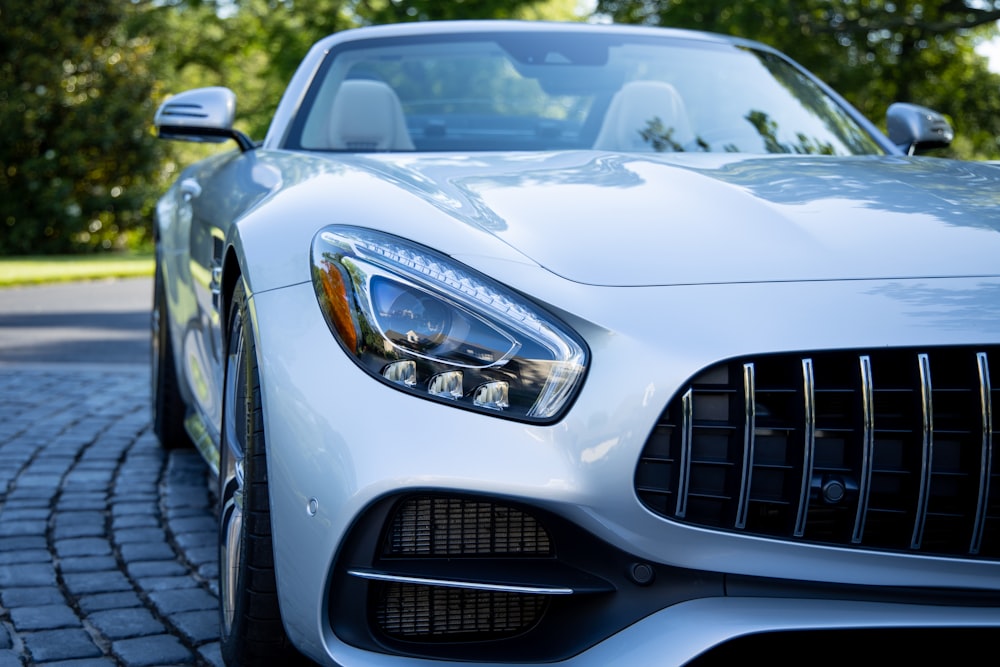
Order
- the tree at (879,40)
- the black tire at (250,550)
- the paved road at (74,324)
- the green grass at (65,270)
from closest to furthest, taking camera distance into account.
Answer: the black tire at (250,550)
the paved road at (74,324)
the green grass at (65,270)
the tree at (879,40)

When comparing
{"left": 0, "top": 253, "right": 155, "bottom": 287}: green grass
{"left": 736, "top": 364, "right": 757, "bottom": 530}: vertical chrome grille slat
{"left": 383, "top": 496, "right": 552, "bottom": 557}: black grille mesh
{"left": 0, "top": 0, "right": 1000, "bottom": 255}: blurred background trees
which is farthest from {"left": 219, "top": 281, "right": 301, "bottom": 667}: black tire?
{"left": 0, "top": 0, "right": 1000, "bottom": 255}: blurred background trees

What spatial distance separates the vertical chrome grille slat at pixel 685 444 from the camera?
1.76 m

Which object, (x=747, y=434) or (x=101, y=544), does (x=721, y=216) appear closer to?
(x=747, y=434)

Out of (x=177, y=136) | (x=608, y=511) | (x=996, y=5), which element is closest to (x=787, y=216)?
(x=608, y=511)

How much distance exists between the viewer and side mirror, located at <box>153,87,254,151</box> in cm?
357

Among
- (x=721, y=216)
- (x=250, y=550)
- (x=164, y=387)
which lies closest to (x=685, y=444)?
(x=721, y=216)

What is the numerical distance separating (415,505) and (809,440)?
58 centimetres

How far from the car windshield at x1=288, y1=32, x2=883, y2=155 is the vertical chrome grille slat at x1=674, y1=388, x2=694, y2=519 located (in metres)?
1.75

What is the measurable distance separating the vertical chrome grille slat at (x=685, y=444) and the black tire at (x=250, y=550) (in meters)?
0.68

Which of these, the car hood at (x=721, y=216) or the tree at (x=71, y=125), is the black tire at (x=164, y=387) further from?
the tree at (x=71, y=125)

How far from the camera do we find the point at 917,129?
3.87 metres

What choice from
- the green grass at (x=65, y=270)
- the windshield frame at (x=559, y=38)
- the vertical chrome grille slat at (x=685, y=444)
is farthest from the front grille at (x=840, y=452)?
the green grass at (x=65, y=270)

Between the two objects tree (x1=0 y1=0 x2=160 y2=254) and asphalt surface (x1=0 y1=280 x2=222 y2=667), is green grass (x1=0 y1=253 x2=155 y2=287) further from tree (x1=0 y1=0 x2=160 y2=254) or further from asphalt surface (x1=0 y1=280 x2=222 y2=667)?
asphalt surface (x1=0 y1=280 x2=222 y2=667)

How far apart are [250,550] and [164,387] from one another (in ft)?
8.68
